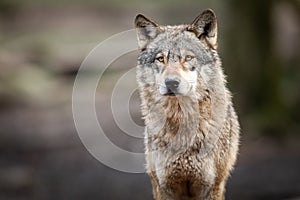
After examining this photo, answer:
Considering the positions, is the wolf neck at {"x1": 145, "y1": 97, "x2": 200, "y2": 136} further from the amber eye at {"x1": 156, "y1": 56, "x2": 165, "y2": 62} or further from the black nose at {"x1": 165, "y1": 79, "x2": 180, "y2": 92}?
the black nose at {"x1": 165, "y1": 79, "x2": 180, "y2": 92}

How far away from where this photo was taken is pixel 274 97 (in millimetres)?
19562

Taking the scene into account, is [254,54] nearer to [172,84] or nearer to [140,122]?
[140,122]

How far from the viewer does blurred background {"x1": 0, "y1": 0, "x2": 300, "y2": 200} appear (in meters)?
17.5

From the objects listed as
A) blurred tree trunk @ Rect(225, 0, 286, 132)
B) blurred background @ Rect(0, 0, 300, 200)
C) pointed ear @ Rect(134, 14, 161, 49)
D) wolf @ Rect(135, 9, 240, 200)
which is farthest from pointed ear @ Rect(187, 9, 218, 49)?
blurred tree trunk @ Rect(225, 0, 286, 132)

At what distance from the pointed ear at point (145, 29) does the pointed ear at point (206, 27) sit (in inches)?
13.4

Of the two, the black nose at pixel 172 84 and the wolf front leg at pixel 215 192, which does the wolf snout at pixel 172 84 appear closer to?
the black nose at pixel 172 84

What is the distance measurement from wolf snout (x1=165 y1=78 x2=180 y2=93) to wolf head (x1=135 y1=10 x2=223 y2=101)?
0.03 m

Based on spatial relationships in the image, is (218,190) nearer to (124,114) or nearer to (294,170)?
(294,170)

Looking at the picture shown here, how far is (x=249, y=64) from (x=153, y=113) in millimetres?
10816

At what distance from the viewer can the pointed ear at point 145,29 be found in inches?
329

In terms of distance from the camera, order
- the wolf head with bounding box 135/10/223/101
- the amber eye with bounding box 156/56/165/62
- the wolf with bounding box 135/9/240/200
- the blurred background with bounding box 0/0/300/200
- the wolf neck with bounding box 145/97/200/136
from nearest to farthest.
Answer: the wolf head with bounding box 135/10/223/101
the amber eye with bounding box 156/56/165/62
the wolf with bounding box 135/9/240/200
the wolf neck with bounding box 145/97/200/136
the blurred background with bounding box 0/0/300/200

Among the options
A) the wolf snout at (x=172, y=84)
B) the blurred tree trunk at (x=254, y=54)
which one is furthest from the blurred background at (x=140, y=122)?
the wolf snout at (x=172, y=84)

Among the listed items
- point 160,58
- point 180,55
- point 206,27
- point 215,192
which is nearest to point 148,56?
point 160,58

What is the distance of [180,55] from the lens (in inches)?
323
